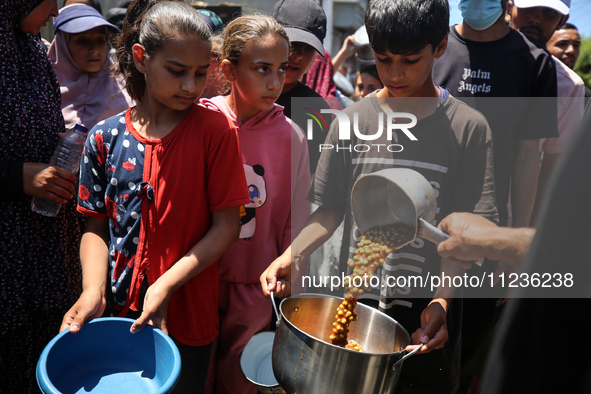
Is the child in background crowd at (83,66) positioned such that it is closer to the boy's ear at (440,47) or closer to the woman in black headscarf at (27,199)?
the woman in black headscarf at (27,199)

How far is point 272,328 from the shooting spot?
2406 millimetres

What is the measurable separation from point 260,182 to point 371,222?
57 centimetres

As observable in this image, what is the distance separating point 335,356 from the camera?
1387 mm

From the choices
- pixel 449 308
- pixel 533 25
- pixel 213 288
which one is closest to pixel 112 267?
pixel 213 288

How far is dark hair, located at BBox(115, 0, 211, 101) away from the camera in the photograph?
70.5 inches

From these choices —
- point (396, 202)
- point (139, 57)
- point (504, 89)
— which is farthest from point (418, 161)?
point (139, 57)

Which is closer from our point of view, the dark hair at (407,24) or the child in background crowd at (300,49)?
the dark hair at (407,24)

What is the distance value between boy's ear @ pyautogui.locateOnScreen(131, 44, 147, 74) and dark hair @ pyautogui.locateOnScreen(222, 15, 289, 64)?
1.62 feet

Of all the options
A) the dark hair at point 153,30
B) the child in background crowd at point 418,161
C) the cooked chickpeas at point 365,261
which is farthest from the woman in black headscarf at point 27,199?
the cooked chickpeas at point 365,261

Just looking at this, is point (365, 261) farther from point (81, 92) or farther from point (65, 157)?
point (81, 92)

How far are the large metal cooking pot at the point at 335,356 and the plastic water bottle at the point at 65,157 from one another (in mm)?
1078

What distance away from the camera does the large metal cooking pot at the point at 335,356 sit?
139cm

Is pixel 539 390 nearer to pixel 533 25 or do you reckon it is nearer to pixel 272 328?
pixel 272 328

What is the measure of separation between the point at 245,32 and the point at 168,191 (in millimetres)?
850
